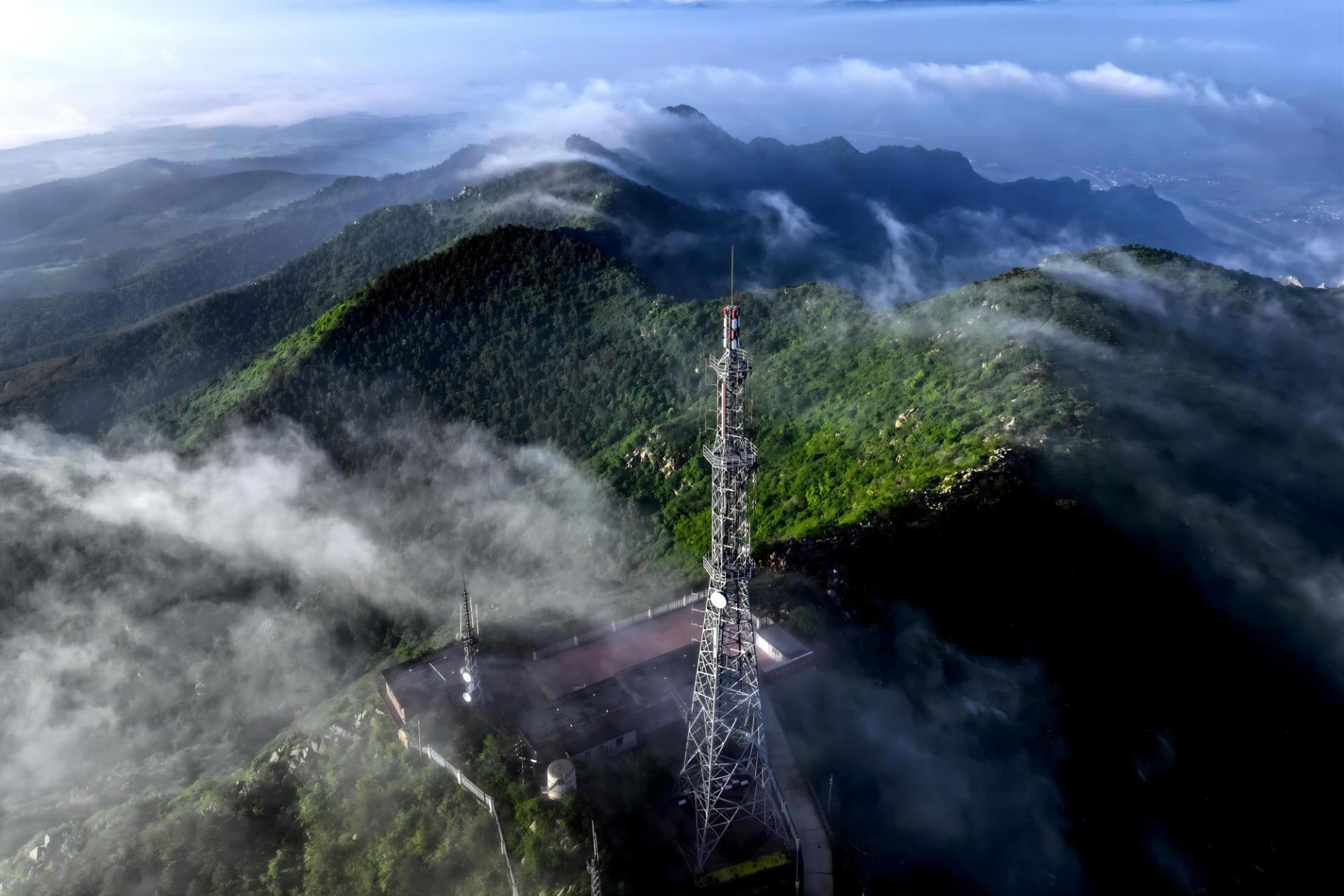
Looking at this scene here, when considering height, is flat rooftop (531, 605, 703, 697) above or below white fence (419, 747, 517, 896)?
below

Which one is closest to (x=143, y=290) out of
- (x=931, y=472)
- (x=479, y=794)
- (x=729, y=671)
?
(x=931, y=472)

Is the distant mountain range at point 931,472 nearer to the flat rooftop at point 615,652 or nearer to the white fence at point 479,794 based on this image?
the white fence at point 479,794

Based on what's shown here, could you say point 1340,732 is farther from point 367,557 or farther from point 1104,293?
point 367,557

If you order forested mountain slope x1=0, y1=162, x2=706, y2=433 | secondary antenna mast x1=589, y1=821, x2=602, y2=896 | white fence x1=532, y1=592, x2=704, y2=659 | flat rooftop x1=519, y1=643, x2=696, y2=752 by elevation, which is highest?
secondary antenna mast x1=589, y1=821, x2=602, y2=896

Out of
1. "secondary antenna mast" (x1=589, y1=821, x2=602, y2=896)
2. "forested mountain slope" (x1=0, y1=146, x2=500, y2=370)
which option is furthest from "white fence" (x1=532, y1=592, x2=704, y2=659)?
"forested mountain slope" (x1=0, y1=146, x2=500, y2=370)

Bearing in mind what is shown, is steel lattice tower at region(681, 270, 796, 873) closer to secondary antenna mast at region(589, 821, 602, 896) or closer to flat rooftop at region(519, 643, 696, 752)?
flat rooftop at region(519, 643, 696, 752)

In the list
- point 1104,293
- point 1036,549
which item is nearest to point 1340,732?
point 1036,549

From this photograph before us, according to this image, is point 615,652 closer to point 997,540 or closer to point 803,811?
point 803,811
